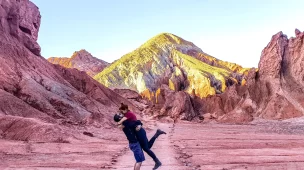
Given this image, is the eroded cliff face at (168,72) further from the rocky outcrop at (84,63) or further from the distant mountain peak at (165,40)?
the rocky outcrop at (84,63)

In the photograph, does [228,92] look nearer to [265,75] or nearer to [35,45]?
[265,75]

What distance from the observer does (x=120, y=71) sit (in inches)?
5556

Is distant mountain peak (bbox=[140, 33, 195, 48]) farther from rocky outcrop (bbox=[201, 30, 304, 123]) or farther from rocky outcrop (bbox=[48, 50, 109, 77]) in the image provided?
rocky outcrop (bbox=[201, 30, 304, 123])

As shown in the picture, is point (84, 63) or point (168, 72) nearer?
point (168, 72)

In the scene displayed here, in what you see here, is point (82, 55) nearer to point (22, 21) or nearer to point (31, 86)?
point (22, 21)

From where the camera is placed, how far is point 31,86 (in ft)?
155

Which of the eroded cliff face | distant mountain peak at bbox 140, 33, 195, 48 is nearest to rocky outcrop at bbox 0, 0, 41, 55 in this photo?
the eroded cliff face

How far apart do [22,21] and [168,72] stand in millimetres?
81875

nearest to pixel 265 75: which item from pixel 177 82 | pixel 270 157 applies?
pixel 270 157

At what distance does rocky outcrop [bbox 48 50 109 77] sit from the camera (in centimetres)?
17238

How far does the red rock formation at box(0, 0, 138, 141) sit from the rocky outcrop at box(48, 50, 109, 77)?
341 feet

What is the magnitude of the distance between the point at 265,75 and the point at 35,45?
37.5 metres

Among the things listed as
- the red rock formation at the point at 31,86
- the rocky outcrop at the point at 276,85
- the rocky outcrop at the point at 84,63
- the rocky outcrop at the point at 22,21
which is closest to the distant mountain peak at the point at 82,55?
the rocky outcrop at the point at 84,63

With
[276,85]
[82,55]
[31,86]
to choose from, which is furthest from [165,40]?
[31,86]
